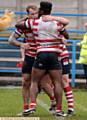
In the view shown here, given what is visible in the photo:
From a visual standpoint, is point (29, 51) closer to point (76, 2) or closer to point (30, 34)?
point (30, 34)

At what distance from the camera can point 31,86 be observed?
35.1 feet

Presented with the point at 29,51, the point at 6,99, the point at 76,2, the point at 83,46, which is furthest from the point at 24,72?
the point at 76,2

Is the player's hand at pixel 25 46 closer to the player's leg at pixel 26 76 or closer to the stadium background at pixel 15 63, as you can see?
the player's leg at pixel 26 76

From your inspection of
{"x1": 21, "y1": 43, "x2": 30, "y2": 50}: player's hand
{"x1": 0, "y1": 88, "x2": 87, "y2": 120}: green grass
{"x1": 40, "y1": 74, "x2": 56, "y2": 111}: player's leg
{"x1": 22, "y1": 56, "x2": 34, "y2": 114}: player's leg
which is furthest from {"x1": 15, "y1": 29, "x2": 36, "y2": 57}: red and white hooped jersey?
{"x1": 0, "y1": 88, "x2": 87, "y2": 120}: green grass

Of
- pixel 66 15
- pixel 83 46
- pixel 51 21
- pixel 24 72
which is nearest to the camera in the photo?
pixel 51 21

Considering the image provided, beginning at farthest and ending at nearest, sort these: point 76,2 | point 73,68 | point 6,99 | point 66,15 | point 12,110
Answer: point 76,2
point 66,15
point 73,68
point 6,99
point 12,110

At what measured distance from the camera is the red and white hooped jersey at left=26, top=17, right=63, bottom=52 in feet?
33.9

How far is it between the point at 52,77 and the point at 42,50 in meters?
0.53

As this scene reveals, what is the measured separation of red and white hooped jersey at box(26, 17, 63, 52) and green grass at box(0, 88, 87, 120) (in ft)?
4.06

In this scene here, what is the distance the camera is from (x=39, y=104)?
13.4 meters

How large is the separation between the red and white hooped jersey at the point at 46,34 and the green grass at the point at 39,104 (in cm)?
124

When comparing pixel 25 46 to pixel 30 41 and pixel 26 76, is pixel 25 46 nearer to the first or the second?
pixel 30 41

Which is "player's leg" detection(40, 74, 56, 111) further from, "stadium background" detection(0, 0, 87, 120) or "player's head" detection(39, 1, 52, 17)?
"player's head" detection(39, 1, 52, 17)

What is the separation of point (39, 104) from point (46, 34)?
3350 millimetres
